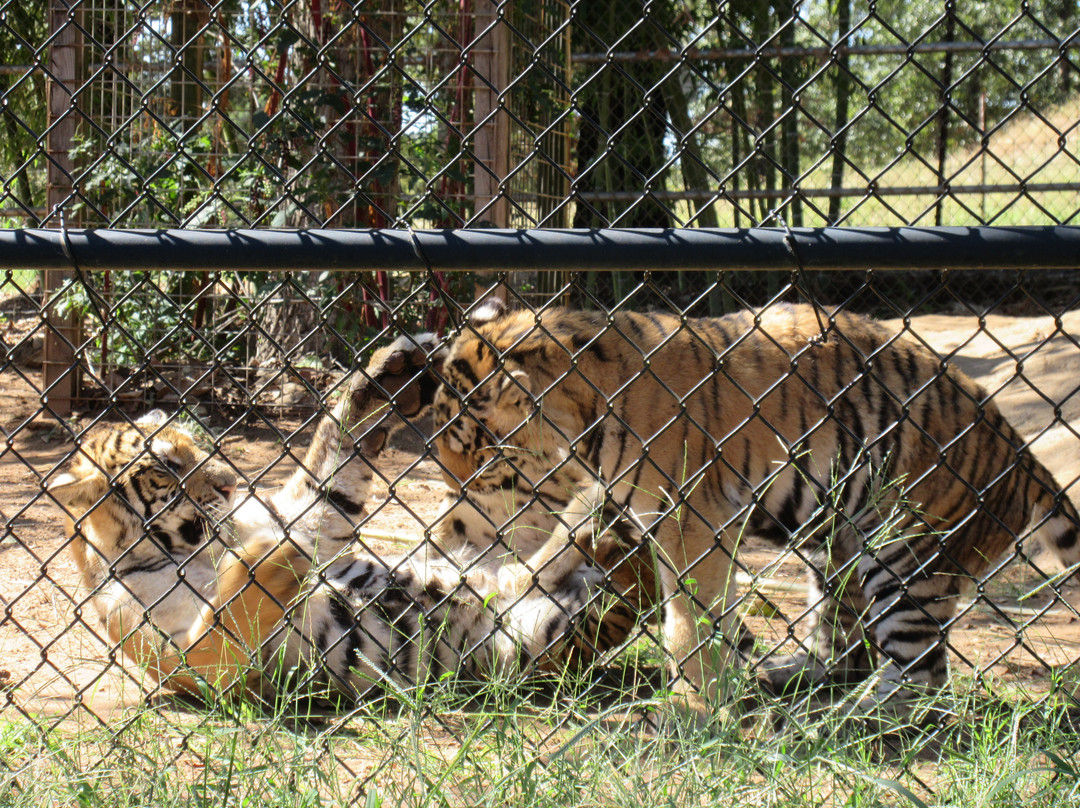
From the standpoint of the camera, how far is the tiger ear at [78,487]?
8.41ft

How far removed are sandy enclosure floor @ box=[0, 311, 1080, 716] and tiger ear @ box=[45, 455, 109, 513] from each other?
4.1 inches

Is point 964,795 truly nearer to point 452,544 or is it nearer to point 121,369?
point 452,544

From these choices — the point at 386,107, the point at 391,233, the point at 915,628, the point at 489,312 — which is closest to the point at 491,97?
the point at 386,107

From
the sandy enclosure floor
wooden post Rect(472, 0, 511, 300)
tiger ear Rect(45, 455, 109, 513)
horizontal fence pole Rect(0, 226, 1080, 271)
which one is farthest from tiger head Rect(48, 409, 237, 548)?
wooden post Rect(472, 0, 511, 300)

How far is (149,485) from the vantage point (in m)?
2.91

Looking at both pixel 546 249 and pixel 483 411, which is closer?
pixel 546 249

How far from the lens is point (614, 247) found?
172 centimetres

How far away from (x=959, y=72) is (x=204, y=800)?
10.8 metres

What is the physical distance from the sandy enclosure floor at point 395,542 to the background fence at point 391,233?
20mm

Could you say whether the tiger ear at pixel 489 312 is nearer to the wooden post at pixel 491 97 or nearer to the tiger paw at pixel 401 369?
the tiger paw at pixel 401 369

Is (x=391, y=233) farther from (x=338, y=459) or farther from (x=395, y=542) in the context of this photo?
(x=395, y=542)

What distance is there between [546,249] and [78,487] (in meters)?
1.65

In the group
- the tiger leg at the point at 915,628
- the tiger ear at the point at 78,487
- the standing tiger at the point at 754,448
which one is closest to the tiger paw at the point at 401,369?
the standing tiger at the point at 754,448

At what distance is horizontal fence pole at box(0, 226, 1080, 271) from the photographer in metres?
1.68
